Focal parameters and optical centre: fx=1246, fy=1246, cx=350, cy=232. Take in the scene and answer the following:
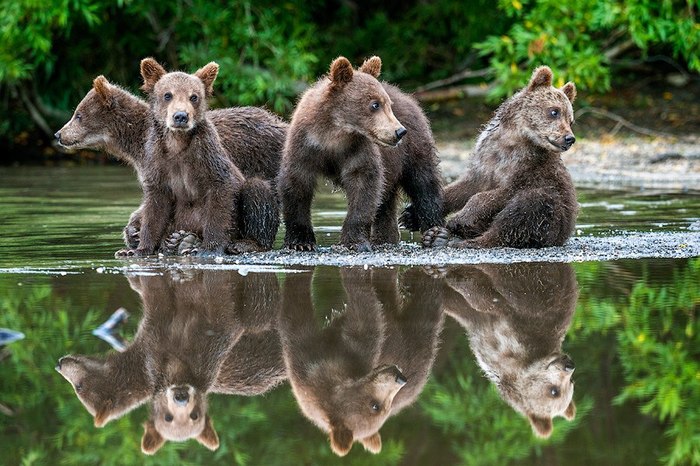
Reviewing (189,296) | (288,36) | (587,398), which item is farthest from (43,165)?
(587,398)

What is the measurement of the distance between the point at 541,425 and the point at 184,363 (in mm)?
1574

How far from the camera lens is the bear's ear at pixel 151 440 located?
3.96 meters

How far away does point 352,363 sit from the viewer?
197 inches

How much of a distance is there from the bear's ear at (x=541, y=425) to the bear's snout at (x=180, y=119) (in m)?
4.48

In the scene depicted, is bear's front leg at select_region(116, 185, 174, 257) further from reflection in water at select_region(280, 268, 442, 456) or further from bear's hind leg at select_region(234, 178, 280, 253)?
reflection in water at select_region(280, 268, 442, 456)

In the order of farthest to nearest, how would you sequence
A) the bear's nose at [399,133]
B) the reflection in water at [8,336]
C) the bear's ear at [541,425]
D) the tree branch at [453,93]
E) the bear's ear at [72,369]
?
the tree branch at [453,93] < the bear's nose at [399,133] < the reflection in water at [8,336] < the bear's ear at [72,369] < the bear's ear at [541,425]

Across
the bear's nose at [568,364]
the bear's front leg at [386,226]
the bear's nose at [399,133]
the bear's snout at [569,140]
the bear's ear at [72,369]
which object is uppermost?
the bear's nose at [568,364]

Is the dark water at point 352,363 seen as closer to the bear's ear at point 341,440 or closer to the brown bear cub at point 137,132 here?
the bear's ear at point 341,440

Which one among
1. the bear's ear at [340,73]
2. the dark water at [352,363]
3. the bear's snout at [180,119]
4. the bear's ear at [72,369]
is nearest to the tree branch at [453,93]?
the bear's ear at [340,73]

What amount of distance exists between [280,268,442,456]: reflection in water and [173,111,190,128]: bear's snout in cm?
160

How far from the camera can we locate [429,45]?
2152 centimetres

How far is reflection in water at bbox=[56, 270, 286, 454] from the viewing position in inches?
171

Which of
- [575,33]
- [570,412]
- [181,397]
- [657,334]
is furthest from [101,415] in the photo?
[575,33]

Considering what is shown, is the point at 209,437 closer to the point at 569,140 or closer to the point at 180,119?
the point at 180,119
